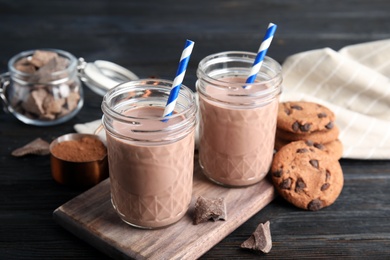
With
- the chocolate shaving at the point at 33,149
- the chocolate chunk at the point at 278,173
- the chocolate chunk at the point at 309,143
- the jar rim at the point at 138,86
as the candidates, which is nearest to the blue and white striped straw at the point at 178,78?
the jar rim at the point at 138,86

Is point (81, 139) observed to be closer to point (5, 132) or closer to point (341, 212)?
point (5, 132)

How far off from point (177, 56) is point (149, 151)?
4.54ft

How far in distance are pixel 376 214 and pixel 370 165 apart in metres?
0.31

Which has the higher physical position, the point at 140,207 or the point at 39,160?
the point at 140,207

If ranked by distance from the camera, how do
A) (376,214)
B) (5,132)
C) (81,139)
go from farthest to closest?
(5,132) < (81,139) < (376,214)

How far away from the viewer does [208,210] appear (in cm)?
168

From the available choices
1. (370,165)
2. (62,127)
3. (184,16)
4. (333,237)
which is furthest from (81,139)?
(184,16)

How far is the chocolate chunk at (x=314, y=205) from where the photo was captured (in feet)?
5.93

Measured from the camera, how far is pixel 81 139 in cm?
199

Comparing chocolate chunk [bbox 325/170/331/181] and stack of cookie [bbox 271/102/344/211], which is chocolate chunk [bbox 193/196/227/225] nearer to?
stack of cookie [bbox 271/102/344/211]

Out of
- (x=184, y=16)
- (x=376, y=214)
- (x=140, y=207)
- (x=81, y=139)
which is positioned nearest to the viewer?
(x=140, y=207)

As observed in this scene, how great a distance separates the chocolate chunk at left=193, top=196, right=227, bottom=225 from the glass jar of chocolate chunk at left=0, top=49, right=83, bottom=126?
84cm

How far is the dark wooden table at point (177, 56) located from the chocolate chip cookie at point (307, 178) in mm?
41

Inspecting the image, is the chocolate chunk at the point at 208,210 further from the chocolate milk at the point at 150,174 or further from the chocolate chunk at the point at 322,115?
the chocolate chunk at the point at 322,115
